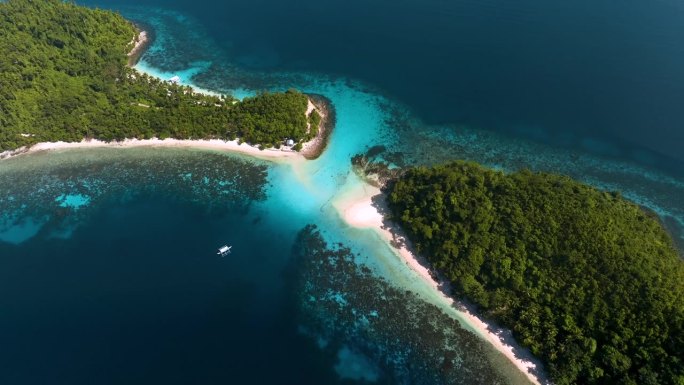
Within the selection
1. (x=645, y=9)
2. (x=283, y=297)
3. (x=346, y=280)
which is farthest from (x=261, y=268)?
(x=645, y=9)

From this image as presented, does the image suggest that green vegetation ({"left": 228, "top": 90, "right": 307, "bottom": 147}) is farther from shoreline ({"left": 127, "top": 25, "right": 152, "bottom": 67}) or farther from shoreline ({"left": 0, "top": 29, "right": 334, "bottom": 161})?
shoreline ({"left": 127, "top": 25, "right": 152, "bottom": 67})

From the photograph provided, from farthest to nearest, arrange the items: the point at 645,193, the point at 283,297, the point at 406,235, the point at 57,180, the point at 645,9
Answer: the point at 645,9 → the point at 57,180 → the point at 645,193 → the point at 406,235 → the point at 283,297

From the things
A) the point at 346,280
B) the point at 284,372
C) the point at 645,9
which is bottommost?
the point at 284,372

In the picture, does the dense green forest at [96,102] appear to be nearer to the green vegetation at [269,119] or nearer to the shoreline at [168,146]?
the green vegetation at [269,119]

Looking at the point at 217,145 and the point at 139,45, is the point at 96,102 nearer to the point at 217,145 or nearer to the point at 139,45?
the point at 139,45

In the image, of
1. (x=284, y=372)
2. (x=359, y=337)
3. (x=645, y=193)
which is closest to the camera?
(x=284, y=372)

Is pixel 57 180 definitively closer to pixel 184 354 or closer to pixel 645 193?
pixel 184 354

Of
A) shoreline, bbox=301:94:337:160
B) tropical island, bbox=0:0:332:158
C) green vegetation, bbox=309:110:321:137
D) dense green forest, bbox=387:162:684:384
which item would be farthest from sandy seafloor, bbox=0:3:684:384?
dense green forest, bbox=387:162:684:384

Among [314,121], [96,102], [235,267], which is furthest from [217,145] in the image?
[96,102]
